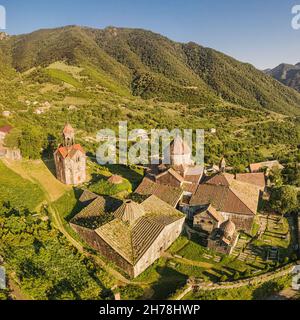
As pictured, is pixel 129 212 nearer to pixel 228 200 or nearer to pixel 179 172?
pixel 228 200

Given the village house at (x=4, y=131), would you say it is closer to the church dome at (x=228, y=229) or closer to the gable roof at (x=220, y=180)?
the gable roof at (x=220, y=180)

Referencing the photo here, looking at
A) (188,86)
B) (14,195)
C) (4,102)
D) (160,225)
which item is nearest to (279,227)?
(160,225)

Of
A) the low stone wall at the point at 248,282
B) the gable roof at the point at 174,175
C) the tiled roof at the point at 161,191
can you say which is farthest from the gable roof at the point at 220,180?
the low stone wall at the point at 248,282

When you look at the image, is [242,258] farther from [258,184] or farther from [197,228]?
[258,184]

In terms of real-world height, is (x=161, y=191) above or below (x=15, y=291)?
above

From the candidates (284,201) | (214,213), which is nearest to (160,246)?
(214,213)

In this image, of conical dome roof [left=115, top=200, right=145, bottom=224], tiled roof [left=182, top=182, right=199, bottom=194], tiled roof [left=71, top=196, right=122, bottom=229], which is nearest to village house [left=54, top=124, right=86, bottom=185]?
tiled roof [left=71, top=196, right=122, bottom=229]

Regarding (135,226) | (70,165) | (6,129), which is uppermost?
(6,129)

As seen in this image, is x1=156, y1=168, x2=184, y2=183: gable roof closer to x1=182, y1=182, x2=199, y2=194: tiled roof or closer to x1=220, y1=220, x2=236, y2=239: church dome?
x1=182, y1=182, x2=199, y2=194: tiled roof
